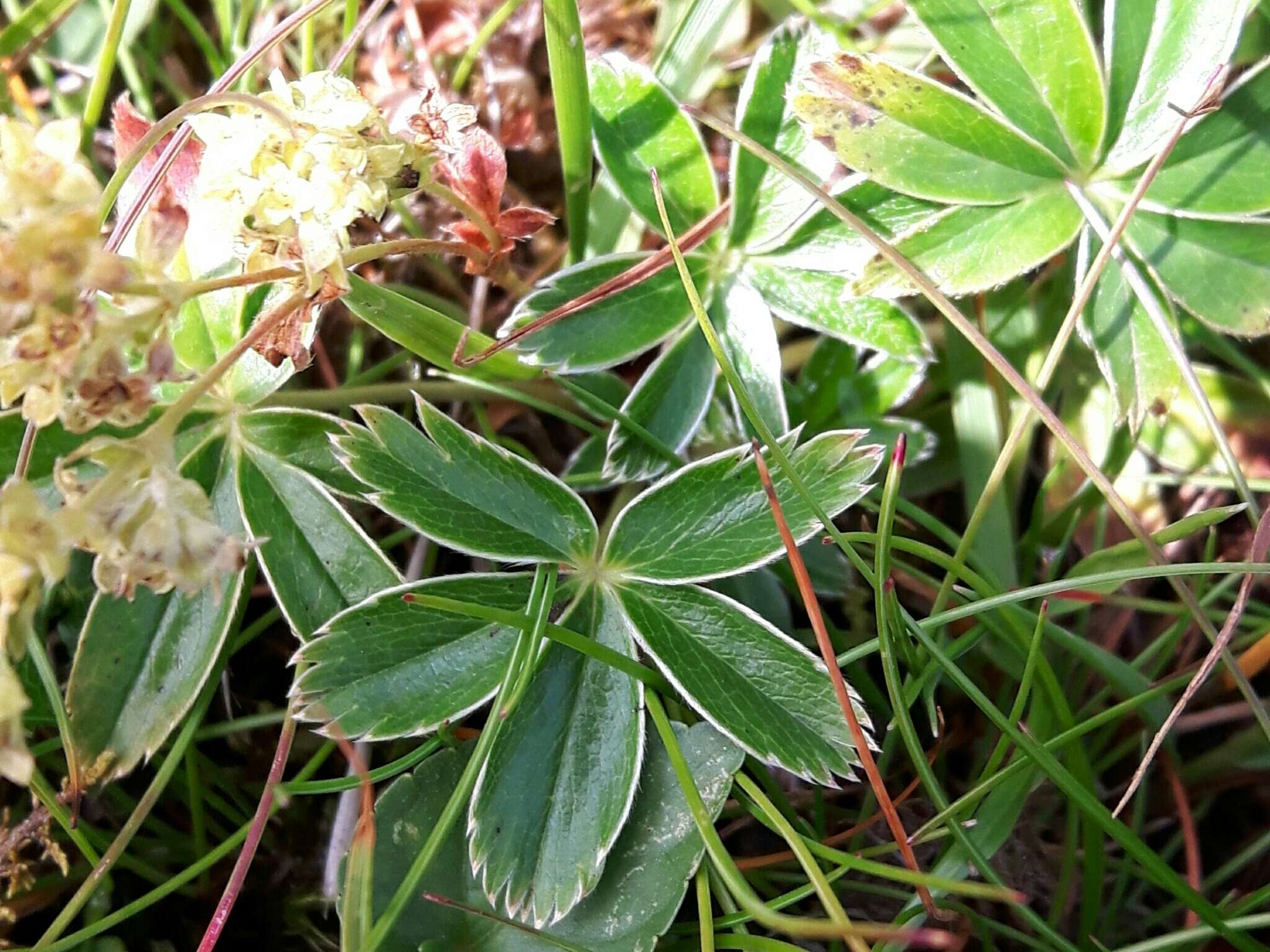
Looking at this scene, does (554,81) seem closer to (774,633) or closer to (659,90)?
(659,90)

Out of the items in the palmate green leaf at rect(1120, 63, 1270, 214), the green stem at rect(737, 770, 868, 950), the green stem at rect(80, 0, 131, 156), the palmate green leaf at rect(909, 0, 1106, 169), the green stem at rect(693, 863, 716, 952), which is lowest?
the green stem at rect(693, 863, 716, 952)

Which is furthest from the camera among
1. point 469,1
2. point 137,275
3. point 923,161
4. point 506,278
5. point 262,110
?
point 469,1

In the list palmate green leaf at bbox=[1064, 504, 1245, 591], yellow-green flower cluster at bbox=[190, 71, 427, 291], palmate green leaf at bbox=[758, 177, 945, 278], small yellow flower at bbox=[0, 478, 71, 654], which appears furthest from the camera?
palmate green leaf at bbox=[758, 177, 945, 278]

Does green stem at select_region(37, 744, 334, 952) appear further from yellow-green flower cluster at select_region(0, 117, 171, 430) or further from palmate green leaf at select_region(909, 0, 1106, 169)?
palmate green leaf at select_region(909, 0, 1106, 169)

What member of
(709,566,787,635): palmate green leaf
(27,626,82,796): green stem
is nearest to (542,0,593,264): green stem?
(709,566,787,635): palmate green leaf

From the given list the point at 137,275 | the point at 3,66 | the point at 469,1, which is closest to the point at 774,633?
the point at 137,275
